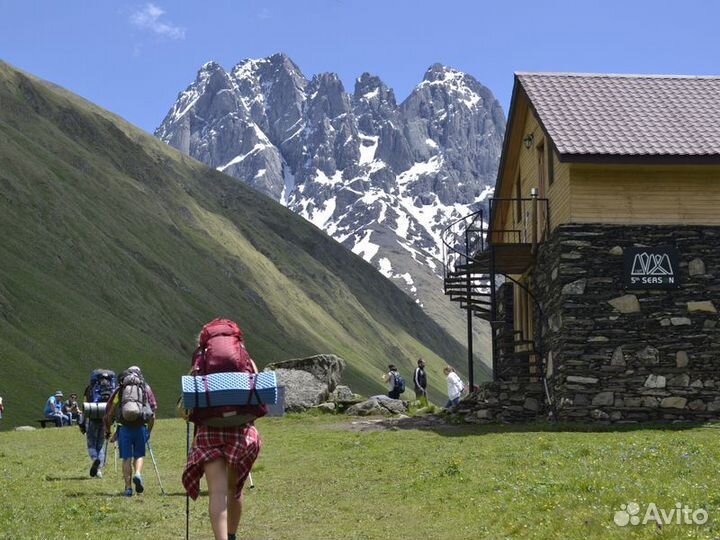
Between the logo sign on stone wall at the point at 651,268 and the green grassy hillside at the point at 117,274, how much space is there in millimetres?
52660

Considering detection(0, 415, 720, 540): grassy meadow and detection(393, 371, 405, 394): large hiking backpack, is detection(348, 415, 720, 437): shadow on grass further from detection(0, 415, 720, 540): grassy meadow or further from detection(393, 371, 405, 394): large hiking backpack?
detection(393, 371, 405, 394): large hiking backpack

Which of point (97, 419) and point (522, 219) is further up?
point (522, 219)

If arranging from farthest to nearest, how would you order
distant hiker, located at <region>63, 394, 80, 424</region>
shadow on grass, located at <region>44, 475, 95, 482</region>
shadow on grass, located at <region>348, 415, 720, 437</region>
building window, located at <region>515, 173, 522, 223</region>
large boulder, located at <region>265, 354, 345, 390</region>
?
distant hiker, located at <region>63, 394, 80, 424</region> < large boulder, located at <region>265, 354, 345, 390</region> < building window, located at <region>515, 173, 522, 223</region> < shadow on grass, located at <region>348, 415, 720, 437</region> < shadow on grass, located at <region>44, 475, 95, 482</region>

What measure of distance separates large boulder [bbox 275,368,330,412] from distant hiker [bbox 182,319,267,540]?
30850 mm

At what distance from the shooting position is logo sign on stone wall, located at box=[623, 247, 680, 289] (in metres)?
31.4

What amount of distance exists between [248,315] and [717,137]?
125633 millimetres

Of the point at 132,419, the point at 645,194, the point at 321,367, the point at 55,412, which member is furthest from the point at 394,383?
the point at 132,419

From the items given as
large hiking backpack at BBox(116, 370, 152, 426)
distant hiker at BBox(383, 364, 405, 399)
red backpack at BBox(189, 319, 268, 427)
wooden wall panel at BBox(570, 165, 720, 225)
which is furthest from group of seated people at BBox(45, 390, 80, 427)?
red backpack at BBox(189, 319, 268, 427)

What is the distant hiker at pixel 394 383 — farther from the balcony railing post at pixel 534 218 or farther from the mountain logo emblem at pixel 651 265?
the mountain logo emblem at pixel 651 265

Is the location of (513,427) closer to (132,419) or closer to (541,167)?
(541,167)

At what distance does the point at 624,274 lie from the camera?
103ft

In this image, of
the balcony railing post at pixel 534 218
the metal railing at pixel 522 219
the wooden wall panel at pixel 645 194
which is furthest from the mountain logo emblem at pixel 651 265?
the balcony railing post at pixel 534 218

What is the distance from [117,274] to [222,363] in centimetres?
11836

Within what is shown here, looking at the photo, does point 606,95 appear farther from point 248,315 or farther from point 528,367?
point 248,315
